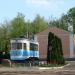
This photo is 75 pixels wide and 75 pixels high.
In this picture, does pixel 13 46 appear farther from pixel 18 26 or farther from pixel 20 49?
pixel 18 26

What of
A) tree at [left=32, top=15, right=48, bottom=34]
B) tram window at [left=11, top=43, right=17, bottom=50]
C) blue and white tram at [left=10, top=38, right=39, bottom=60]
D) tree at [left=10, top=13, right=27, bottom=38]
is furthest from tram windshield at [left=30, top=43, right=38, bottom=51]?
tree at [left=32, top=15, right=48, bottom=34]

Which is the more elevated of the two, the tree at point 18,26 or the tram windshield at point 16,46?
the tree at point 18,26

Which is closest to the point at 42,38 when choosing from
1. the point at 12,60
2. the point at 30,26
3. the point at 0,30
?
the point at 0,30

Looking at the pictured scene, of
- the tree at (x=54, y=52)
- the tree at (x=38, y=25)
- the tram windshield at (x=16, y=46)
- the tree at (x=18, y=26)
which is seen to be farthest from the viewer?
the tree at (x=38, y=25)

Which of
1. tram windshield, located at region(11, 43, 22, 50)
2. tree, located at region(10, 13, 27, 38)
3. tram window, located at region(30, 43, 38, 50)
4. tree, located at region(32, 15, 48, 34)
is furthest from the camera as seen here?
tree, located at region(32, 15, 48, 34)

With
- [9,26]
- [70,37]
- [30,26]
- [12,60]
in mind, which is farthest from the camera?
[30,26]

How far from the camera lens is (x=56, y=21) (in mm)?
143875

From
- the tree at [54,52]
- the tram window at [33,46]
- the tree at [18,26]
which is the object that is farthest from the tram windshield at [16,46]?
the tree at [18,26]

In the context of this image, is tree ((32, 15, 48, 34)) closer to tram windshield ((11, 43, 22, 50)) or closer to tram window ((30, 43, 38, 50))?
tram window ((30, 43, 38, 50))

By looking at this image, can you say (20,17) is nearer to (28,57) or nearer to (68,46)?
(68,46)

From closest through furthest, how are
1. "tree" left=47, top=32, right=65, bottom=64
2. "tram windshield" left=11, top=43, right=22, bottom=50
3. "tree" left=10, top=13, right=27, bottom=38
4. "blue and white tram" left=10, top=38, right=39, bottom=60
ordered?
"tree" left=47, top=32, right=65, bottom=64 → "blue and white tram" left=10, top=38, right=39, bottom=60 → "tram windshield" left=11, top=43, right=22, bottom=50 → "tree" left=10, top=13, right=27, bottom=38

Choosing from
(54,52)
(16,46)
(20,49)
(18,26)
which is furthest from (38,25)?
(54,52)

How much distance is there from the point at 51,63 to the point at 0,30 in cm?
4851

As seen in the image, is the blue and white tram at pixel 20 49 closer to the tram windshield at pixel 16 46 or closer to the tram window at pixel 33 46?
the tram windshield at pixel 16 46
